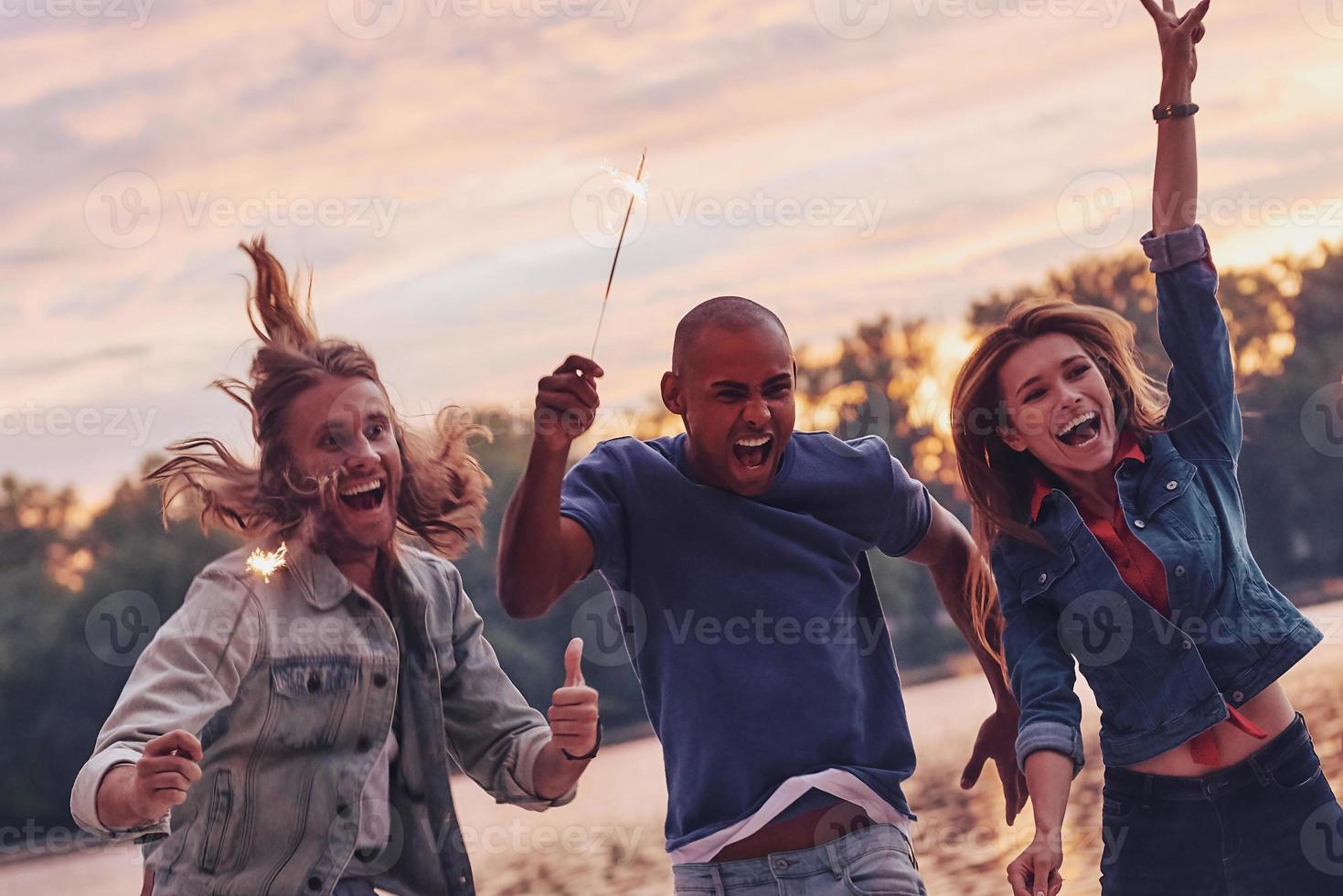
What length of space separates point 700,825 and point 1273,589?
1262 mm

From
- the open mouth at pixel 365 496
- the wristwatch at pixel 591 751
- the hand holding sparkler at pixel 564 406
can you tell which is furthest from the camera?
the open mouth at pixel 365 496

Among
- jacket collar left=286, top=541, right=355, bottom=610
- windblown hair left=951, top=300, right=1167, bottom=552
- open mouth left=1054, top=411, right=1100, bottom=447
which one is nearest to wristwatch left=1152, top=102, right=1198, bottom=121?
windblown hair left=951, top=300, right=1167, bottom=552

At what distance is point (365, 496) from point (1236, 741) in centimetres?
179

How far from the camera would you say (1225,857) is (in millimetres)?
3232

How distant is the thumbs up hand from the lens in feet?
9.96

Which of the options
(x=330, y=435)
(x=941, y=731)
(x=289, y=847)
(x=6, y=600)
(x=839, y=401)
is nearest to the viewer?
(x=289, y=847)

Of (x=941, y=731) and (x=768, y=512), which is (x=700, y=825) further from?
(x=941, y=731)

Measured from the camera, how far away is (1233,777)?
3.25 meters

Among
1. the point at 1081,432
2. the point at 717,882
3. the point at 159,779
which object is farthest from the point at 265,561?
the point at 1081,432

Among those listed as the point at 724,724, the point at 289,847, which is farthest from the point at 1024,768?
the point at 289,847

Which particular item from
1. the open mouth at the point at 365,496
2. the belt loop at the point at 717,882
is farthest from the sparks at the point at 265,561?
the belt loop at the point at 717,882

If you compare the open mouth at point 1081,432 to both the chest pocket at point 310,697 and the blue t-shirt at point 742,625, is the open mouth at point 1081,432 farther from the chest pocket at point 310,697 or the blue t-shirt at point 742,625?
the chest pocket at point 310,697

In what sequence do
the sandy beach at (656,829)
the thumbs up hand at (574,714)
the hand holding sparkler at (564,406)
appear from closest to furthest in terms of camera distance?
the hand holding sparkler at (564,406), the thumbs up hand at (574,714), the sandy beach at (656,829)

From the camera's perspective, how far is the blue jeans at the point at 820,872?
3.08m
